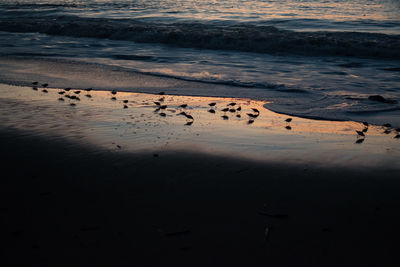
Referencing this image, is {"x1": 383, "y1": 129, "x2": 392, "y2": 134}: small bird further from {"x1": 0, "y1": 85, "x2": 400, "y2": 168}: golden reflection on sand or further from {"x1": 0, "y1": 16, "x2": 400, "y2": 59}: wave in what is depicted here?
{"x1": 0, "y1": 16, "x2": 400, "y2": 59}: wave

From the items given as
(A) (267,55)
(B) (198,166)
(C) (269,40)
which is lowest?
(A) (267,55)

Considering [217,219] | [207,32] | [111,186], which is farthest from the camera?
[207,32]

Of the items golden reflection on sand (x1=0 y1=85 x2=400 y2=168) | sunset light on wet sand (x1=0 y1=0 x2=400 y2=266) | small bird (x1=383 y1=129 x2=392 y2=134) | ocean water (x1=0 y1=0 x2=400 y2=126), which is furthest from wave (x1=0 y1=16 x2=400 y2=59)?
small bird (x1=383 y1=129 x2=392 y2=134)

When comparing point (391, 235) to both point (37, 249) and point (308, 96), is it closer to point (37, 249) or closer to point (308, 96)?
point (37, 249)

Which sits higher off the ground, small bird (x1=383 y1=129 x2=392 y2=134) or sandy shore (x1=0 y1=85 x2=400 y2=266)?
sandy shore (x1=0 y1=85 x2=400 y2=266)

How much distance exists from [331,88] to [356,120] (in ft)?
6.25

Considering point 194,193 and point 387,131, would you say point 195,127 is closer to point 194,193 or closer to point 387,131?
point 194,193

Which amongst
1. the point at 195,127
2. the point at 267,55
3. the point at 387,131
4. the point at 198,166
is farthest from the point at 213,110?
the point at 267,55

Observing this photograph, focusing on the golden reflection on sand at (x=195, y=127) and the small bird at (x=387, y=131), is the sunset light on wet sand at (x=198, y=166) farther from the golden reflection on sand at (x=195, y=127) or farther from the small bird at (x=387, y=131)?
the small bird at (x=387, y=131)

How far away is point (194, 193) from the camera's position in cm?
305

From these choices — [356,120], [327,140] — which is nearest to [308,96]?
[356,120]

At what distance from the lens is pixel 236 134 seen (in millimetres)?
4543

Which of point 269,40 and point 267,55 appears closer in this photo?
point 267,55

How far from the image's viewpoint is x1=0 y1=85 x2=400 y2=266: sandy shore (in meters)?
2.37
